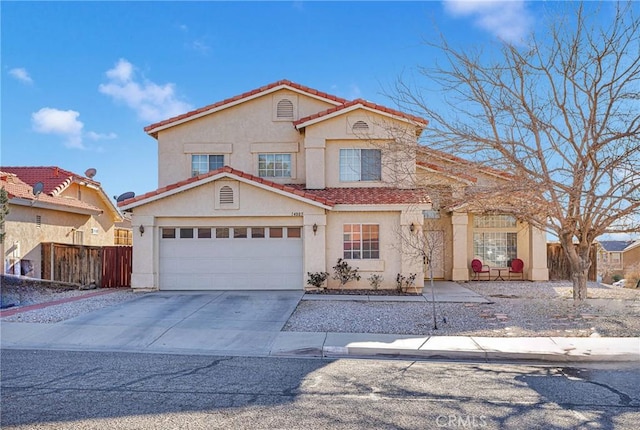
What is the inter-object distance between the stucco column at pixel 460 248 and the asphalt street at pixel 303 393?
1164cm

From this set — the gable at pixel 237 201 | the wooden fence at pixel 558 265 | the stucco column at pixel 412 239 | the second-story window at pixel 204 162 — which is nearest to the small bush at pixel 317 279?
the gable at pixel 237 201

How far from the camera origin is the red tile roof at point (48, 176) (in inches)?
917

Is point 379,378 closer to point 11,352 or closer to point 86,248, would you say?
point 11,352

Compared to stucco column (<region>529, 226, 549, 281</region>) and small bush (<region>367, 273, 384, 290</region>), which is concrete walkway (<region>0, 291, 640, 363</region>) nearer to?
small bush (<region>367, 273, 384, 290</region>)

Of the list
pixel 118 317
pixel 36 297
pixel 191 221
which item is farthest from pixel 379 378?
pixel 36 297

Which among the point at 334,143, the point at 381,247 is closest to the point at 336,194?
the point at 334,143

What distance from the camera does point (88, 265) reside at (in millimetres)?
18844

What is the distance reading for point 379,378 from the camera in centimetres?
760

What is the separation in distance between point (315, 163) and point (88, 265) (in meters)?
9.08

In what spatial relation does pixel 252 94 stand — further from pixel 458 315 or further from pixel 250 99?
pixel 458 315

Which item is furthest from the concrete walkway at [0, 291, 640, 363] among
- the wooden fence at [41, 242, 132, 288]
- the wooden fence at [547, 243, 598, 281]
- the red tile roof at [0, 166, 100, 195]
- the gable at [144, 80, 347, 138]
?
the red tile roof at [0, 166, 100, 195]

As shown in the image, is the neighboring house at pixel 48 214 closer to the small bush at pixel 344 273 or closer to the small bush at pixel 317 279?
the small bush at pixel 317 279

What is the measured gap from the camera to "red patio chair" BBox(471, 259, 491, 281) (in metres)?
20.4

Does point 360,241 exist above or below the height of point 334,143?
below
